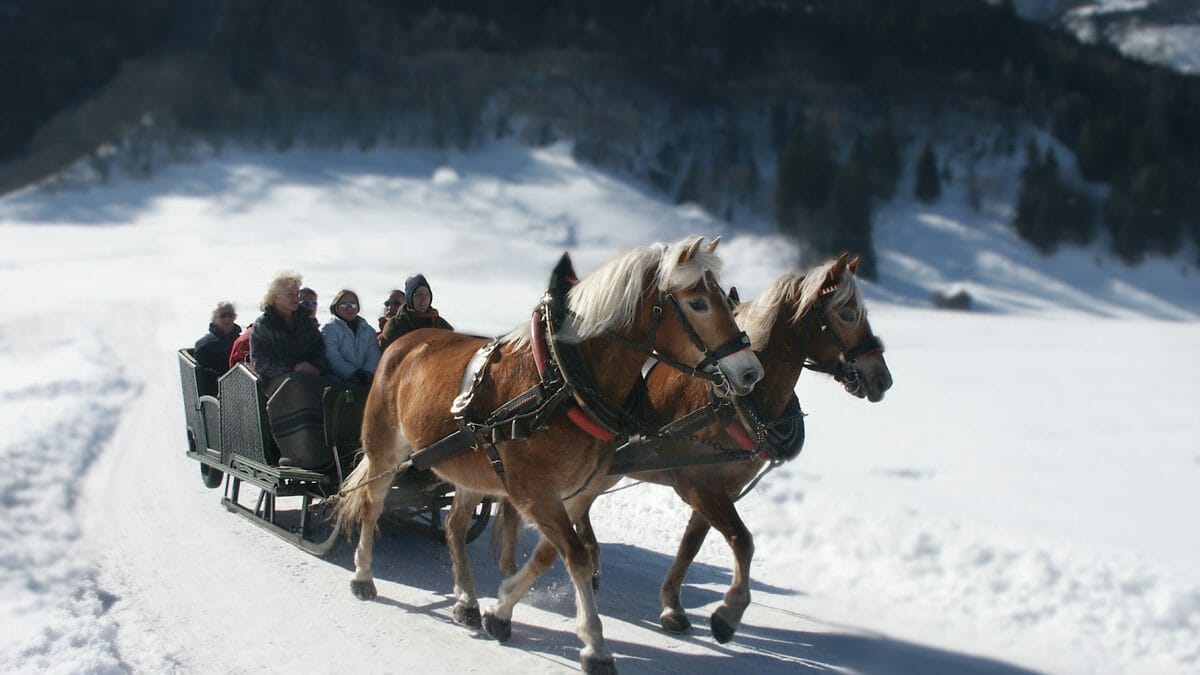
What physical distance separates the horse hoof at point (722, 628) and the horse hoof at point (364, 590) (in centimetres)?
199

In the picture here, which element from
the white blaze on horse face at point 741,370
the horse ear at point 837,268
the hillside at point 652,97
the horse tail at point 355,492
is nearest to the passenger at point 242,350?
the horse tail at point 355,492

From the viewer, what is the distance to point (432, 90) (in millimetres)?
46531

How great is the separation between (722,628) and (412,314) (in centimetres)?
326

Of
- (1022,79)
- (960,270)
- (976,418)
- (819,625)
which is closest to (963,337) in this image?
(976,418)

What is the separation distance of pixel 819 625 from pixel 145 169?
4088 centimetres

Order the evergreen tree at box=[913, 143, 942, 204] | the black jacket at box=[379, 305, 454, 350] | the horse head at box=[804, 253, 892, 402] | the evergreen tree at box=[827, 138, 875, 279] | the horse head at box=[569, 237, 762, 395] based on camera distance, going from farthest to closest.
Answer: the evergreen tree at box=[913, 143, 942, 204] < the evergreen tree at box=[827, 138, 875, 279] < the black jacket at box=[379, 305, 454, 350] < the horse head at box=[804, 253, 892, 402] < the horse head at box=[569, 237, 762, 395]

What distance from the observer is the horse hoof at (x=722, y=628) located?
17.3 ft

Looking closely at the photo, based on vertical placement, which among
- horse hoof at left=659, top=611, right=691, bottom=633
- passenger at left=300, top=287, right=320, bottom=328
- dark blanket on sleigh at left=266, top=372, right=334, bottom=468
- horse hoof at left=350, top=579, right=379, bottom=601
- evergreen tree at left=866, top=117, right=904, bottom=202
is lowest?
horse hoof at left=659, top=611, right=691, bottom=633

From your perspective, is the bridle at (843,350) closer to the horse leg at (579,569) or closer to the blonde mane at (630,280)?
the blonde mane at (630,280)

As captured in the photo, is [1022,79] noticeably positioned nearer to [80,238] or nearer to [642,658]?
[80,238]

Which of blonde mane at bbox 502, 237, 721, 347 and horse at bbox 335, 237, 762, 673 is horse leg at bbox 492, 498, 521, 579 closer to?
horse at bbox 335, 237, 762, 673

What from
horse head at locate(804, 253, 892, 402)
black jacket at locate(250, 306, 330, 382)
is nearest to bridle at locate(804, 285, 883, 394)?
horse head at locate(804, 253, 892, 402)

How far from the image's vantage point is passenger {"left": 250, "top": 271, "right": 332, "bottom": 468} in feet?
21.5

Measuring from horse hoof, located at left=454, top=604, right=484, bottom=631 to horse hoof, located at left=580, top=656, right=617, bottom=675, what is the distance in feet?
3.42
